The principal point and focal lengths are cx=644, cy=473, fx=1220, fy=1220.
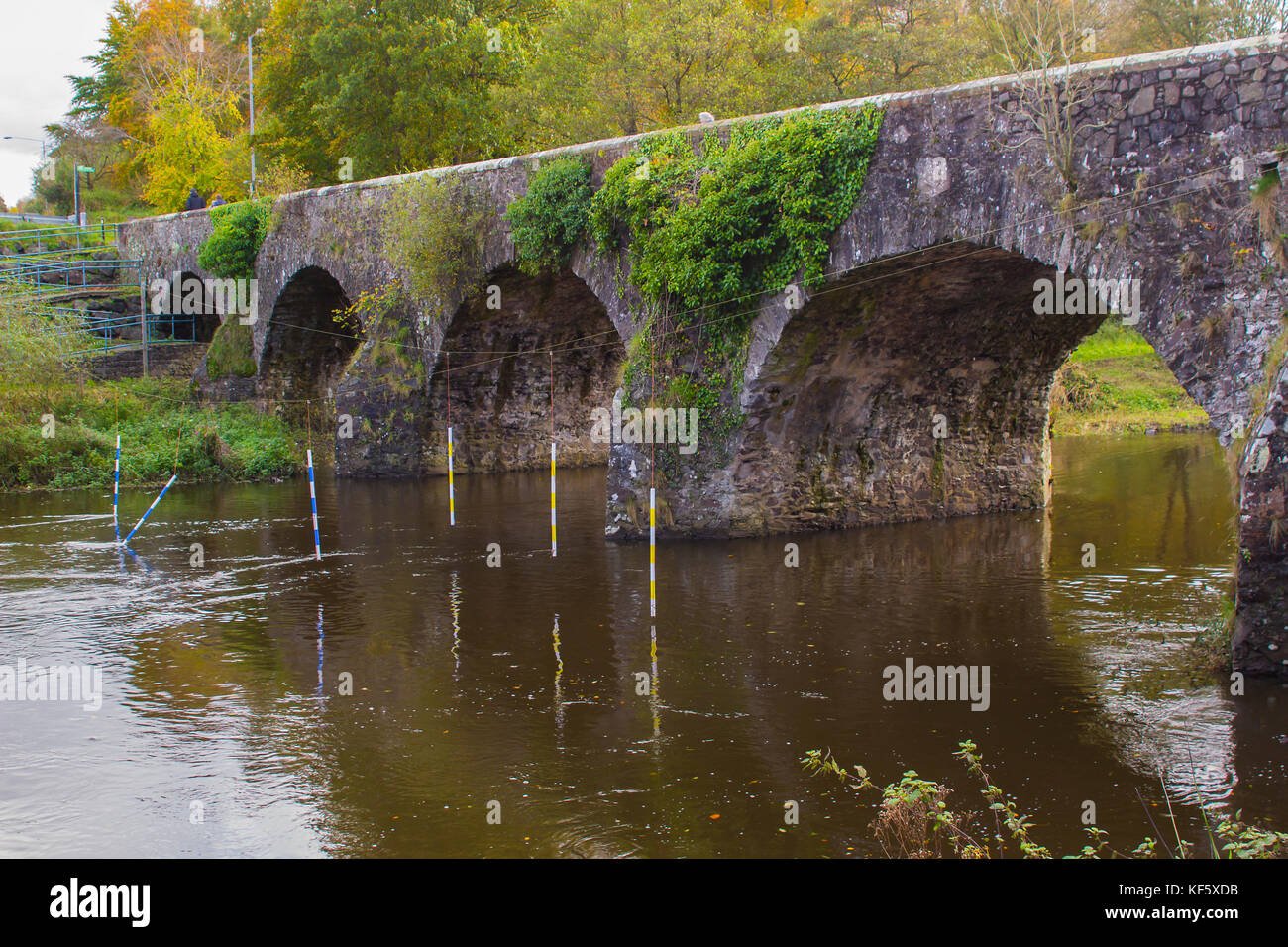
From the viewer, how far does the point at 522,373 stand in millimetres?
23906

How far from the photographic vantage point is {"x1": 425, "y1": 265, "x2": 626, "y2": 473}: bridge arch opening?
2088cm

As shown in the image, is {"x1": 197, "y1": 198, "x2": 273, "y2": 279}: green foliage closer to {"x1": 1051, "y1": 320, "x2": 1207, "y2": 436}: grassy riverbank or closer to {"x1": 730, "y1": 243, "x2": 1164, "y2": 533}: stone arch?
{"x1": 730, "y1": 243, "x2": 1164, "y2": 533}: stone arch

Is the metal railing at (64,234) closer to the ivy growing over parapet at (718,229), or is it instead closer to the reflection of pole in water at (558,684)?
the ivy growing over parapet at (718,229)

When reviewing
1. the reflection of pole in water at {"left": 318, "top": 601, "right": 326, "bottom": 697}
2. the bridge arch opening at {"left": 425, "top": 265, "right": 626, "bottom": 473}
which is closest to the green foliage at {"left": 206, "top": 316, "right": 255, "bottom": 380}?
the bridge arch opening at {"left": 425, "top": 265, "right": 626, "bottom": 473}

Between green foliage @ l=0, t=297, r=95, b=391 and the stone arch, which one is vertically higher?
green foliage @ l=0, t=297, r=95, b=391

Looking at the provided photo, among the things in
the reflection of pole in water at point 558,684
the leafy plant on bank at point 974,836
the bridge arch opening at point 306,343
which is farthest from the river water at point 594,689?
the bridge arch opening at point 306,343

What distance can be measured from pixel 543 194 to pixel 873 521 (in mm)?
6444

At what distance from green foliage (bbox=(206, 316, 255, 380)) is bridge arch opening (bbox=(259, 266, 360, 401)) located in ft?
2.16

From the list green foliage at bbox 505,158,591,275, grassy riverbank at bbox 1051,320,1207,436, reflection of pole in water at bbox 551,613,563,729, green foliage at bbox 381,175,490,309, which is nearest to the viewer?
reflection of pole in water at bbox 551,613,563,729

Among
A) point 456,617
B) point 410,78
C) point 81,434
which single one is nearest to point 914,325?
point 456,617

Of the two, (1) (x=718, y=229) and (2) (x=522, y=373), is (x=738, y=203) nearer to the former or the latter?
(1) (x=718, y=229)

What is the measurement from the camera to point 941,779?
7395mm

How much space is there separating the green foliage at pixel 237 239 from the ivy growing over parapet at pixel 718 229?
1359 centimetres

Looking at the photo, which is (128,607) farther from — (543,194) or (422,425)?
(422,425)
